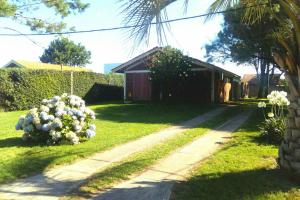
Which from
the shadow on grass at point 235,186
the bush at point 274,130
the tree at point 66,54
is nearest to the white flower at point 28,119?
the shadow on grass at point 235,186

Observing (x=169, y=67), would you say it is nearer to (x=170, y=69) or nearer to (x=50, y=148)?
(x=170, y=69)

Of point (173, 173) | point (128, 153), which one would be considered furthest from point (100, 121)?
point (173, 173)

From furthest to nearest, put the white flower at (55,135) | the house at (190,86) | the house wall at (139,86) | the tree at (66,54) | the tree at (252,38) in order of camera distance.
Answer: the tree at (66,54) → the house wall at (139,86) → the house at (190,86) → the tree at (252,38) → the white flower at (55,135)

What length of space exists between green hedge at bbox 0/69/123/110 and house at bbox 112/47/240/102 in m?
3.04

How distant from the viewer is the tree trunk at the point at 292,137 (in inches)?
250

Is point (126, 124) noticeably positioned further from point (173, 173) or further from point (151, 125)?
point (173, 173)

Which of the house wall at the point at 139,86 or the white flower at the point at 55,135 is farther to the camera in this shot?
the house wall at the point at 139,86

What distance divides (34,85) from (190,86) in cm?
1131

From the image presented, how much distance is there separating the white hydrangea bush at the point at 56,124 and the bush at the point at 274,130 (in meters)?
4.92

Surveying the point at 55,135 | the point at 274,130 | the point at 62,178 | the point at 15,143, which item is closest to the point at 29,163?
the point at 62,178

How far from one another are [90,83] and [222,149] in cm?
1971

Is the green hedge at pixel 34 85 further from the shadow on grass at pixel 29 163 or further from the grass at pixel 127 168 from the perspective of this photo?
the grass at pixel 127 168

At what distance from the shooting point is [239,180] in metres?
6.66

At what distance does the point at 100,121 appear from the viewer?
1612cm
